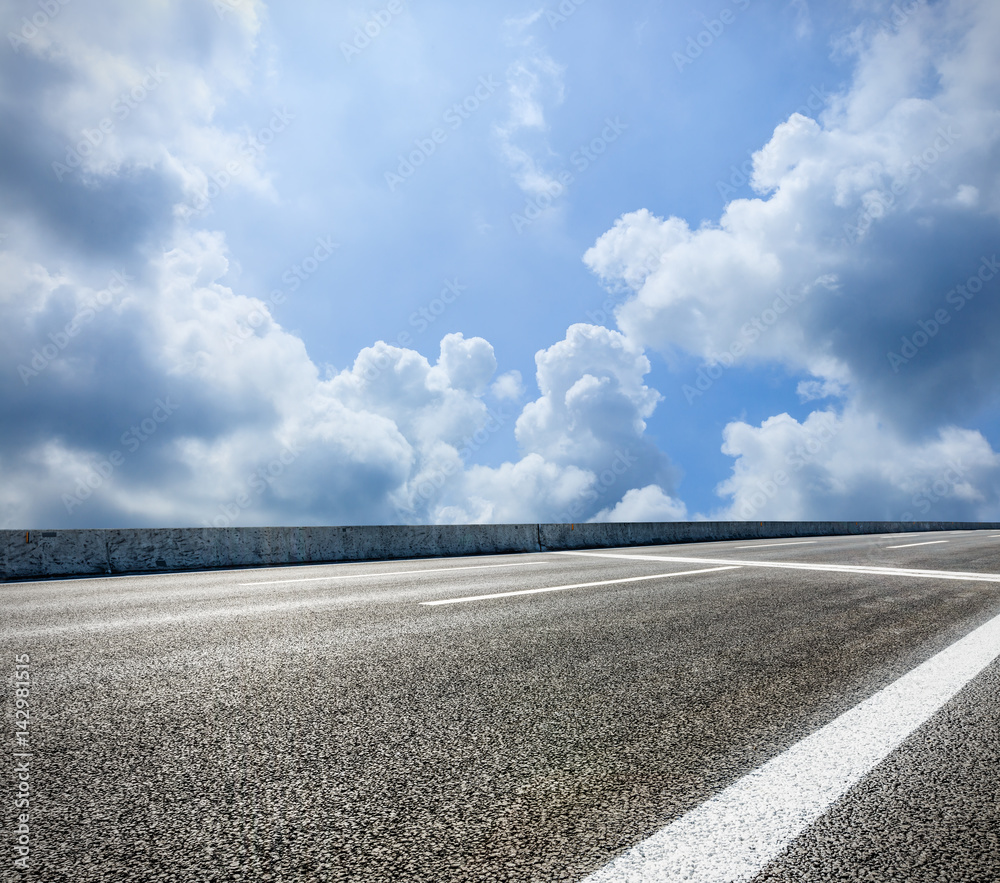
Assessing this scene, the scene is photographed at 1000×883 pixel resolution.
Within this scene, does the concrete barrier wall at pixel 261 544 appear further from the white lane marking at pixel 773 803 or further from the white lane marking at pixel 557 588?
the white lane marking at pixel 773 803

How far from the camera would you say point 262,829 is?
1.59 meters

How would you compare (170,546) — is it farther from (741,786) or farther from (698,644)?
(741,786)

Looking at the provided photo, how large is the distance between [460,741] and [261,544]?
1228cm

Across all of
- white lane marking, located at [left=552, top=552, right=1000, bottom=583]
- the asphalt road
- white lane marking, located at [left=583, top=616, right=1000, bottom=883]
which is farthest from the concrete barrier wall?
white lane marking, located at [left=583, top=616, right=1000, bottom=883]

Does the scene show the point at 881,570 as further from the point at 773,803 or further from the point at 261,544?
the point at 261,544

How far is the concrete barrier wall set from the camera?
36.5ft

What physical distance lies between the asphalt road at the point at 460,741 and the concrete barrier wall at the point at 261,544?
299 inches

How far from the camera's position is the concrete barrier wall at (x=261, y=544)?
11.1 metres

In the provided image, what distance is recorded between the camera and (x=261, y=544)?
13.3 meters

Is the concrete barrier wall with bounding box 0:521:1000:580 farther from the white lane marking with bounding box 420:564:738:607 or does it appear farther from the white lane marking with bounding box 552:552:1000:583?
the white lane marking with bounding box 420:564:738:607

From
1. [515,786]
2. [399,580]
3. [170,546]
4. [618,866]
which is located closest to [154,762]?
[515,786]

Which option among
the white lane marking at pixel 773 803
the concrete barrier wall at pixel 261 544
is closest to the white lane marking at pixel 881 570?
the white lane marking at pixel 773 803

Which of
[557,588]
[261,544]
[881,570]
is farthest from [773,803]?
[261,544]

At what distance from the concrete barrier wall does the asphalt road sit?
299 inches
